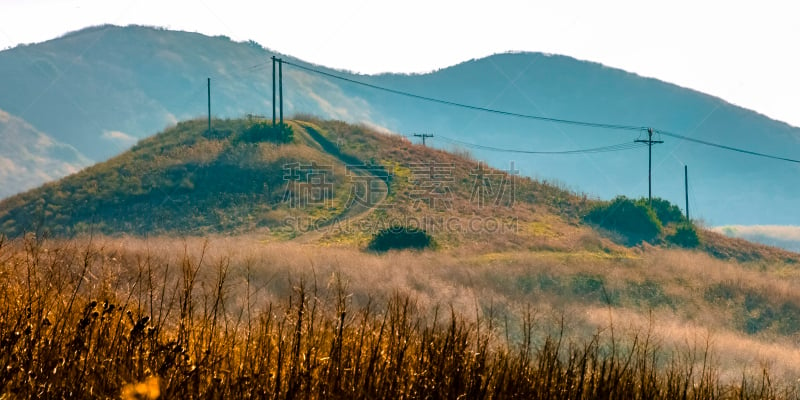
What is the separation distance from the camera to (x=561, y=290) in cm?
3506

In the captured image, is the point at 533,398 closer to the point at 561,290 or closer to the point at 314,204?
the point at 561,290

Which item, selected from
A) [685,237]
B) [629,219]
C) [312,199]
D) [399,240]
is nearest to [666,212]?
[685,237]

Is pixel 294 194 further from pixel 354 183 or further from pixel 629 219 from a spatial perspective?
pixel 629 219

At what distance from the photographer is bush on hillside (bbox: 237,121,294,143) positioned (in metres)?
71.8

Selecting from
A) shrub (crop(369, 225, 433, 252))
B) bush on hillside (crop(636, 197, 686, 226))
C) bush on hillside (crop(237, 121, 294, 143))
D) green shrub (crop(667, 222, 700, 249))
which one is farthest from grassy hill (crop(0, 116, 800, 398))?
bush on hillside (crop(636, 197, 686, 226))

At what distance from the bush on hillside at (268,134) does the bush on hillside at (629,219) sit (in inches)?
1119

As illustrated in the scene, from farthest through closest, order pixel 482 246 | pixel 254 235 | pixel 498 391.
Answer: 1. pixel 254 235
2. pixel 482 246
3. pixel 498 391

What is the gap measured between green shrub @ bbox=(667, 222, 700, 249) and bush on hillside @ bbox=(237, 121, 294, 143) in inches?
1372

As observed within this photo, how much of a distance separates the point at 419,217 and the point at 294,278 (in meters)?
28.8

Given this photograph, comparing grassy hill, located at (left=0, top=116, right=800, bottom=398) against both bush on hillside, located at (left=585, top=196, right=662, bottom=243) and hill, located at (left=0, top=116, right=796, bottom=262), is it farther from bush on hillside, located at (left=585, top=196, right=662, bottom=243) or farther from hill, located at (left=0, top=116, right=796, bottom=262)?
bush on hillside, located at (left=585, top=196, right=662, bottom=243)

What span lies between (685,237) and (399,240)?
28145mm

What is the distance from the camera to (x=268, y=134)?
72.3m

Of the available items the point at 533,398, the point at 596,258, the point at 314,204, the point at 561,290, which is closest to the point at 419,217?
the point at 314,204

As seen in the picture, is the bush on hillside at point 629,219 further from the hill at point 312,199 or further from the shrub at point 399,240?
the shrub at point 399,240
